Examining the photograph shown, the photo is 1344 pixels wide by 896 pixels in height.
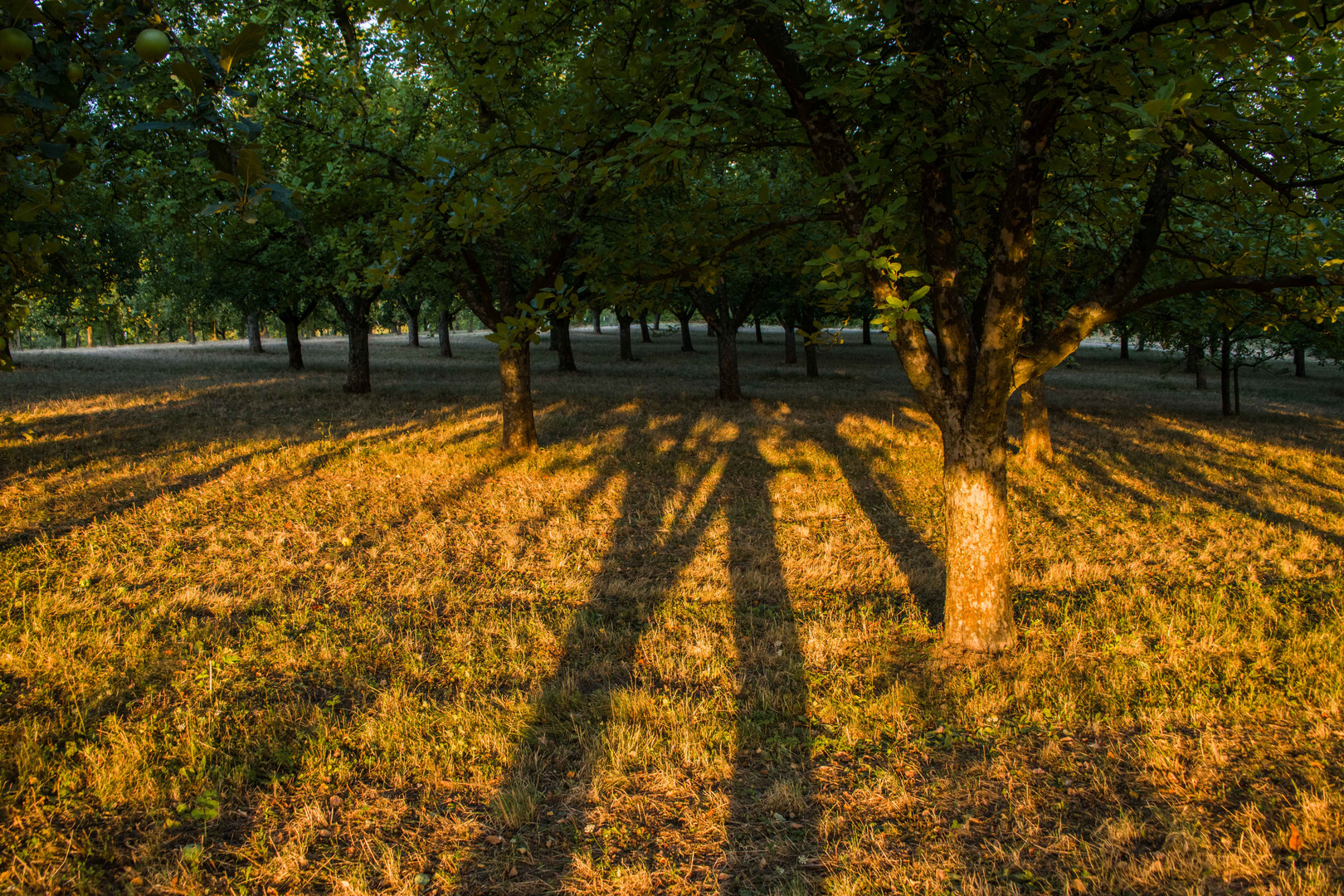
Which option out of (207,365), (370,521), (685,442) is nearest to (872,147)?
(370,521)

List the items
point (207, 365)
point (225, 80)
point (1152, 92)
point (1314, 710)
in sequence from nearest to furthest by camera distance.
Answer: point (225, 80), point (1152, 92), point (1314, 710), point (207, 365)

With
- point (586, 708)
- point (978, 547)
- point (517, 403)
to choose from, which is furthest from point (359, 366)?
point (978, 547)

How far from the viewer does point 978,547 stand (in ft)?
17.9

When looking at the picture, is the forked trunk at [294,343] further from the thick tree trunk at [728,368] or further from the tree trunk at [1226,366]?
the tree trunk at [1226,366]

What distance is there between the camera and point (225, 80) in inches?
55.9

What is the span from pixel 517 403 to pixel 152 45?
1111 cm

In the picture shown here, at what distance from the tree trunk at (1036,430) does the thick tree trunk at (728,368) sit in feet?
27.7

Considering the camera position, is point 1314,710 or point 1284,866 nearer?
point 1284,866

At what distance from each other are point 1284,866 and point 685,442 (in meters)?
11.1

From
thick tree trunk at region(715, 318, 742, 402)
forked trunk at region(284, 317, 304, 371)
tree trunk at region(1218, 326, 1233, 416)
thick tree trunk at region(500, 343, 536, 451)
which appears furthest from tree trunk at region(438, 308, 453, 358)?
tree trunk at region(1218, 326, 1233, 416)

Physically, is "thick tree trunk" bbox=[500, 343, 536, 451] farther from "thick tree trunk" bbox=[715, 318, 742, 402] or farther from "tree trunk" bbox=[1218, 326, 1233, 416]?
"tree trunk" bbox=[1218, 326, 1233, 416]

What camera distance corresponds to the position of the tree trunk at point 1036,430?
1282cm

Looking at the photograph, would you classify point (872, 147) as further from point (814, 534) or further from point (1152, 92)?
point (814, 534)

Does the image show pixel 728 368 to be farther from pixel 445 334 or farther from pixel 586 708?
pixel 445 334
